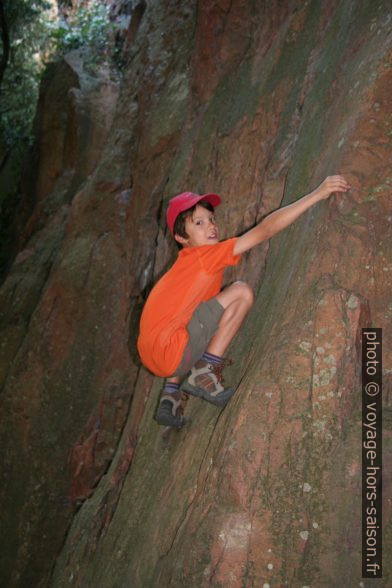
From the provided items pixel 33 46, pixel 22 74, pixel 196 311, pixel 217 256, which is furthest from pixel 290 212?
pixel 22 74

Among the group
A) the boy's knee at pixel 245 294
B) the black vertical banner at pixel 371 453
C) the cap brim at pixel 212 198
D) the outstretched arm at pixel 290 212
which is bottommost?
the black vertical banner at pixel 371 453

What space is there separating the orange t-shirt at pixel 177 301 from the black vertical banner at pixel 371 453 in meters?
1.23

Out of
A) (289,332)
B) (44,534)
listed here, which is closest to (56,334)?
(44,534)

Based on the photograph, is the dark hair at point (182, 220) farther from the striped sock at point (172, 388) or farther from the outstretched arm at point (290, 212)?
the striped sock at point (172, 388)

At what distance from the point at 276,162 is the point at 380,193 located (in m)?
2.31

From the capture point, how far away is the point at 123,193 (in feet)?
34.7

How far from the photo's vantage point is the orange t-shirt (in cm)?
438

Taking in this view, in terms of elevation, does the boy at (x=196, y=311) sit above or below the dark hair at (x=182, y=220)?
below

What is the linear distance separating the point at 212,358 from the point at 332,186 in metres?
1.58

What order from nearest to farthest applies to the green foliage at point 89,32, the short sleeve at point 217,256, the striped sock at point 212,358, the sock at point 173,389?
Answer: 1. the short sleeve at point 217,256
2. the striped sock at point 212,358
3. the sock at point 173,389
4. the green foliage at point 89,32

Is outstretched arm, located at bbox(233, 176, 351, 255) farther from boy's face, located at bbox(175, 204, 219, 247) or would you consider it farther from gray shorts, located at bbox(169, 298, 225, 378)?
gray shorts, located at bbox(169, 298, 225, 378)

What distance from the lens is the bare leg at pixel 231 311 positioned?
14.8 feet

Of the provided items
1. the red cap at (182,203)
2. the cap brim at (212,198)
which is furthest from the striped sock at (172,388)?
the cap brim at (212,198)

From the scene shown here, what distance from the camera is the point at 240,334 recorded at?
16.0 ft
